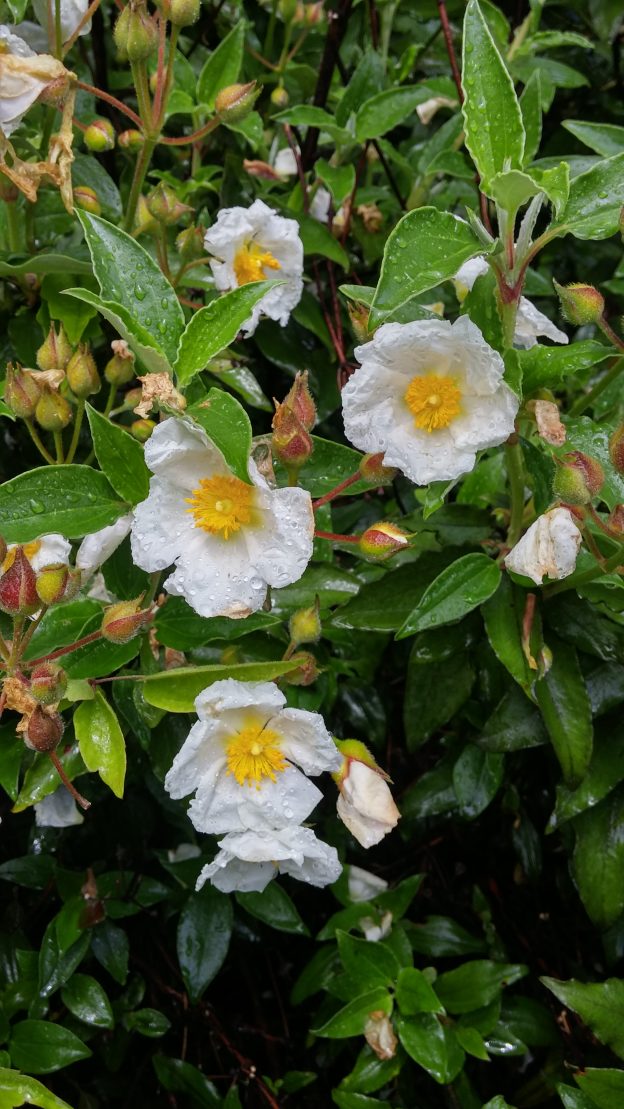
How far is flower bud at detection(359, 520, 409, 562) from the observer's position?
3.17 ft

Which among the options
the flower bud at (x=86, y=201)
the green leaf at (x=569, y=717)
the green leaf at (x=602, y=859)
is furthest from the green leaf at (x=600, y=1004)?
the flower bud at (x=86, y=201)

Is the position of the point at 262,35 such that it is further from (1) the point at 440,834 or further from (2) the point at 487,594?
(1) the point at 440,834

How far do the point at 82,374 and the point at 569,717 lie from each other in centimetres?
68

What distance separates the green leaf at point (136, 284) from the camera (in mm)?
950

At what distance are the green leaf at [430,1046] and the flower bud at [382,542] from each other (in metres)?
0.70

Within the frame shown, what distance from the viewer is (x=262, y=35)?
188 cm

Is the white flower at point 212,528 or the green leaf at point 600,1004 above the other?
the white flower at point 212,528

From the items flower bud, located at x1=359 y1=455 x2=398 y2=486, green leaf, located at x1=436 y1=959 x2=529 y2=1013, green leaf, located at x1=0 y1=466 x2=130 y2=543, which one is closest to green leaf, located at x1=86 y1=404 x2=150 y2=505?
green leaf, located at x1=0 y1=466 x2=130 y2=543

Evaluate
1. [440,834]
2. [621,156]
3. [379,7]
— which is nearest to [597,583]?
[621,156]

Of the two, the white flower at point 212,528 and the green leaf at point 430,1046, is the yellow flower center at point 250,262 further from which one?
the green leaf at point 430,1046

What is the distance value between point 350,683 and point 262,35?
1280mm

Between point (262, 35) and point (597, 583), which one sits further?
point (262, 35)

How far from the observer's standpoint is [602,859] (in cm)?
125

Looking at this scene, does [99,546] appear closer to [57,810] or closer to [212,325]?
[212,325]
